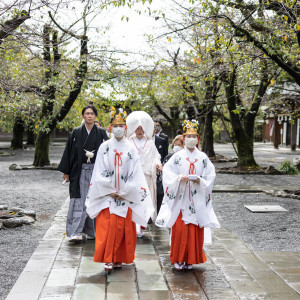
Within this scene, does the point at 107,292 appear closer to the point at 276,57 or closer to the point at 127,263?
the point at 127,263

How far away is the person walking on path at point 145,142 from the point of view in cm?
719

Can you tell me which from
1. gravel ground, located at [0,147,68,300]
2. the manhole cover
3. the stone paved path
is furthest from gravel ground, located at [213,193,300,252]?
gravel ground, located at [0,147,68,300]

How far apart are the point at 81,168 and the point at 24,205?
4138mm

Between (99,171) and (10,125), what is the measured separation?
24.9 meters

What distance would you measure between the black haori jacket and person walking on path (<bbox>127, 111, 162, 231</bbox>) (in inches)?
26.4

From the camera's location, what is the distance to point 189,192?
5.42 meters

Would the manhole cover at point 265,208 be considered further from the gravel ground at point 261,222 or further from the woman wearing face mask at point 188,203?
the woman wearing face mask at point 188,203

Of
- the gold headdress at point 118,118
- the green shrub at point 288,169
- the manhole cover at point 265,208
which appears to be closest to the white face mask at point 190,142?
the gold headdress at point 118,118

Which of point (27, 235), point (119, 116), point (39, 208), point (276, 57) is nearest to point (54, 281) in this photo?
point (119, 116)

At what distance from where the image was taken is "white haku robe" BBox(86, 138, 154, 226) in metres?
5.29

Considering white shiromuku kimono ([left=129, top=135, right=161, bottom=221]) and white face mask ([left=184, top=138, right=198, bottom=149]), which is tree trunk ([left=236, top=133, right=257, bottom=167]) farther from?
white face mask ([left=184, top=138, right=198, bottom=149])

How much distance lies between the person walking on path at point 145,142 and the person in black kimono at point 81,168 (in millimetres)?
654

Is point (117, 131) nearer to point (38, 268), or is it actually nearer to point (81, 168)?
point (81, 168)

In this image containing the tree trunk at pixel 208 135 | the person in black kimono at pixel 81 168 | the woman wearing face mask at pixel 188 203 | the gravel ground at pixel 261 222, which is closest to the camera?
the woman wearing face mask at pixel 188 203
